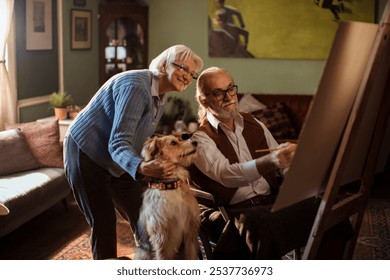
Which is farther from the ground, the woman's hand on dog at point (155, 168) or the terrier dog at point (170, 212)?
the woman's hand on dog at point (155, 168)

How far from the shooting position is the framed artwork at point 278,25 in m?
5.45

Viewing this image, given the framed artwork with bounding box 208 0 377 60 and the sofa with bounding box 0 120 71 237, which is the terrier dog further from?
the framed artwork with bounding box 208 0 377 60

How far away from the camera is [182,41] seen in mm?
5828

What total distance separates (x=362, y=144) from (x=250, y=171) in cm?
39

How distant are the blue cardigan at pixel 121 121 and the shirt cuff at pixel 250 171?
35 cm

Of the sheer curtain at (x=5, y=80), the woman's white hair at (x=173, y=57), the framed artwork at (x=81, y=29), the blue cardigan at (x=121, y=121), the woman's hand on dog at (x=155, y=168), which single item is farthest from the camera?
the framed artwork at (x=81, y=29)

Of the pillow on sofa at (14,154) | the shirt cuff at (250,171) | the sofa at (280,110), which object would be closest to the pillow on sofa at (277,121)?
the sofa at (280,110)

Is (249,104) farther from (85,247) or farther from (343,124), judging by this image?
(343,124)

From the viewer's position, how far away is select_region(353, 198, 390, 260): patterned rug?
340cm

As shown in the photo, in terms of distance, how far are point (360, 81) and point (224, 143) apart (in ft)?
2.33

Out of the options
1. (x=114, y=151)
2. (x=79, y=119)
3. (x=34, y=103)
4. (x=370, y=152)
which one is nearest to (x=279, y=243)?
(x=370, y=152)

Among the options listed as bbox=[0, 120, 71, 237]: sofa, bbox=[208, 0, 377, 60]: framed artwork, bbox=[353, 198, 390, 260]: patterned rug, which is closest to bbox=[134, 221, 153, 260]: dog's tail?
bbox=[0, 120, 71, 237]: sofa

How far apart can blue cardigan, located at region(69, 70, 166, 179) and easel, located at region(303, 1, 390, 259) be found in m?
0.57

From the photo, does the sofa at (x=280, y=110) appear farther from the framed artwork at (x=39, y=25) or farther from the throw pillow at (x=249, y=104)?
the framed artwork at (x=39, y=25)
